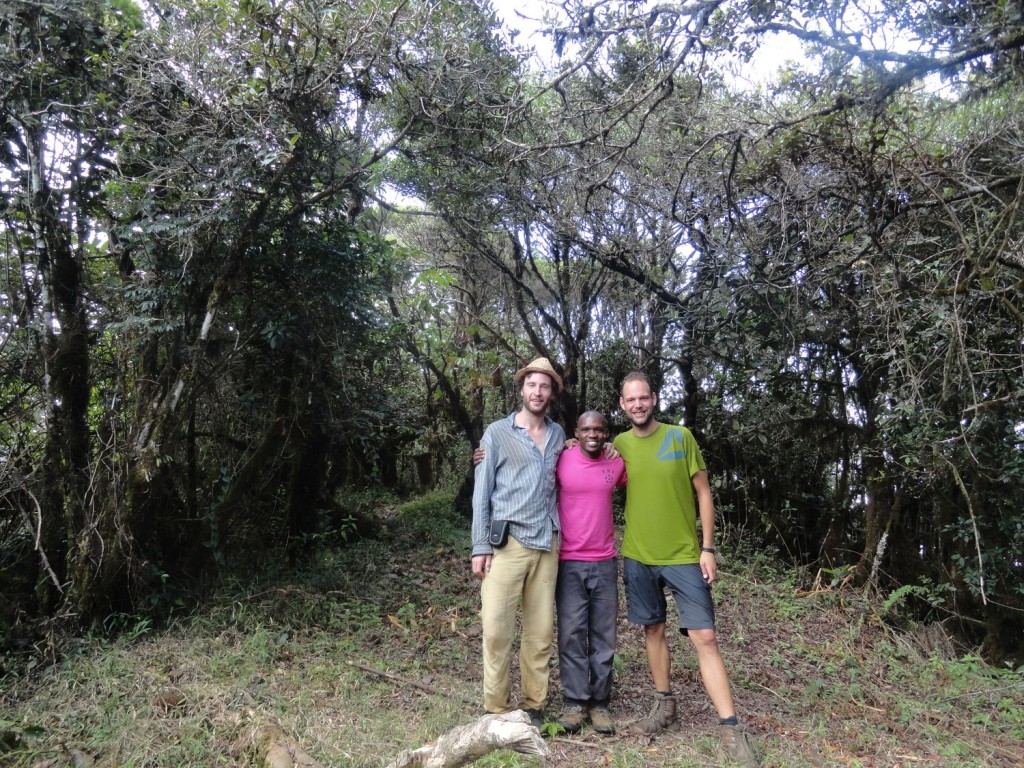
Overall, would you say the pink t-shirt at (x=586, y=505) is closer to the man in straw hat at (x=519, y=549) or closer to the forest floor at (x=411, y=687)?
the man in straw hat at (x=519, y=549)

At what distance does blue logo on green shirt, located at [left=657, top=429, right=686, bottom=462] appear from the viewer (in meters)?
4.14

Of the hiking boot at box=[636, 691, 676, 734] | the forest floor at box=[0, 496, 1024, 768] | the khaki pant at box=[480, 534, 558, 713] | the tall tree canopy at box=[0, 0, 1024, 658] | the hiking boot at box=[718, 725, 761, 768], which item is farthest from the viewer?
the tall tree canopy at box=[0, 0, 1024, 658]

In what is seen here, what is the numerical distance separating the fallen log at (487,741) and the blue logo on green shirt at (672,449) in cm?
173

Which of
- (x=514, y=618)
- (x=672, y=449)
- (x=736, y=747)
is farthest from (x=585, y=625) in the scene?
(x=672, y=449)

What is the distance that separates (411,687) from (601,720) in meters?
1.44

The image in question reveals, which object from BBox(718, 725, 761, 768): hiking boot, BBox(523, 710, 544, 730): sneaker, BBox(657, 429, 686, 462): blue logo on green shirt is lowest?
BBox(718, 725, 761, 768): hiking boot

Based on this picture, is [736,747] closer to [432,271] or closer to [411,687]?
[411,687]

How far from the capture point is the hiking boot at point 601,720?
4066mm

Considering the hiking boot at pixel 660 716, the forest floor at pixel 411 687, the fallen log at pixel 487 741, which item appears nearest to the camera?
the fallen log at pixel 487 741

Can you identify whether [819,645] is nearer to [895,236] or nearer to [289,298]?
[895,236]

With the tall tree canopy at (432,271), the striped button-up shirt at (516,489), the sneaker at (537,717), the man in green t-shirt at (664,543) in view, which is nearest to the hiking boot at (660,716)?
the man in green t-shirt at (664,543)

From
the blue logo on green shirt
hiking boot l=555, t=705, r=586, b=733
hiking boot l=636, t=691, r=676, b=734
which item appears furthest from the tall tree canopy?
hiking boot l=555, t=705, r=586, b=733

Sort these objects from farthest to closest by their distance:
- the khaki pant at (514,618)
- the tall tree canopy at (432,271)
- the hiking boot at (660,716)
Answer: the tall tree canopy at (432,271)
the hiking boot at (660,716)
the khaki pant at (514,618)

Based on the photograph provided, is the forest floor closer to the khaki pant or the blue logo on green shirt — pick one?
the khaki pant
